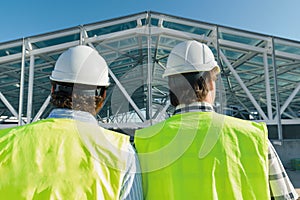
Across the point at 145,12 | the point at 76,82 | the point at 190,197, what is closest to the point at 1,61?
the point at 145,12

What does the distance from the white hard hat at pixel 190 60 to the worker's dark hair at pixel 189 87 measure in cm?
3

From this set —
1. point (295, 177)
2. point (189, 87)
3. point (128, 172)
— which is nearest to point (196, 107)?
point (189, 87)

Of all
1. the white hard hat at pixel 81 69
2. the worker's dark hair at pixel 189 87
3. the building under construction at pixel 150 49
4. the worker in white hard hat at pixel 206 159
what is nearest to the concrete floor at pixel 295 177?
the building under construction at pixel 150 49

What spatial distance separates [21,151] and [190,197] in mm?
658

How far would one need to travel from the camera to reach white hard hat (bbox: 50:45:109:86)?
111 cm

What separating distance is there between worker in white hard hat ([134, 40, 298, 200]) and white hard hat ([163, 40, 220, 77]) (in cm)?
14

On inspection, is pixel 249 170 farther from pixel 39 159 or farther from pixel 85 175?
pixel 39 159

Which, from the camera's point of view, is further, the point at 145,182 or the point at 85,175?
the point at 145,182

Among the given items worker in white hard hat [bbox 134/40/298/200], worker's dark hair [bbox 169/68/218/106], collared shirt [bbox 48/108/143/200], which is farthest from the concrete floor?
collared shirt [bbox 48/108/143/200]

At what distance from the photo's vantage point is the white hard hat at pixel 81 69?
1110 millimetres

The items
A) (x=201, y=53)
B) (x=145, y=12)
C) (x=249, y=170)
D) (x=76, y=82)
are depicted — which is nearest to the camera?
(x=249, y=170)

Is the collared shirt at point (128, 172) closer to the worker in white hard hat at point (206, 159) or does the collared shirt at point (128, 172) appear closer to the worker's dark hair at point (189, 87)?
the worker in white hard hat at point (206, 159)

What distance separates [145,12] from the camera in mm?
6344

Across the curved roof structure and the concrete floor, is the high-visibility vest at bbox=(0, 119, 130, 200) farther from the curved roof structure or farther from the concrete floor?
the concrete floor
